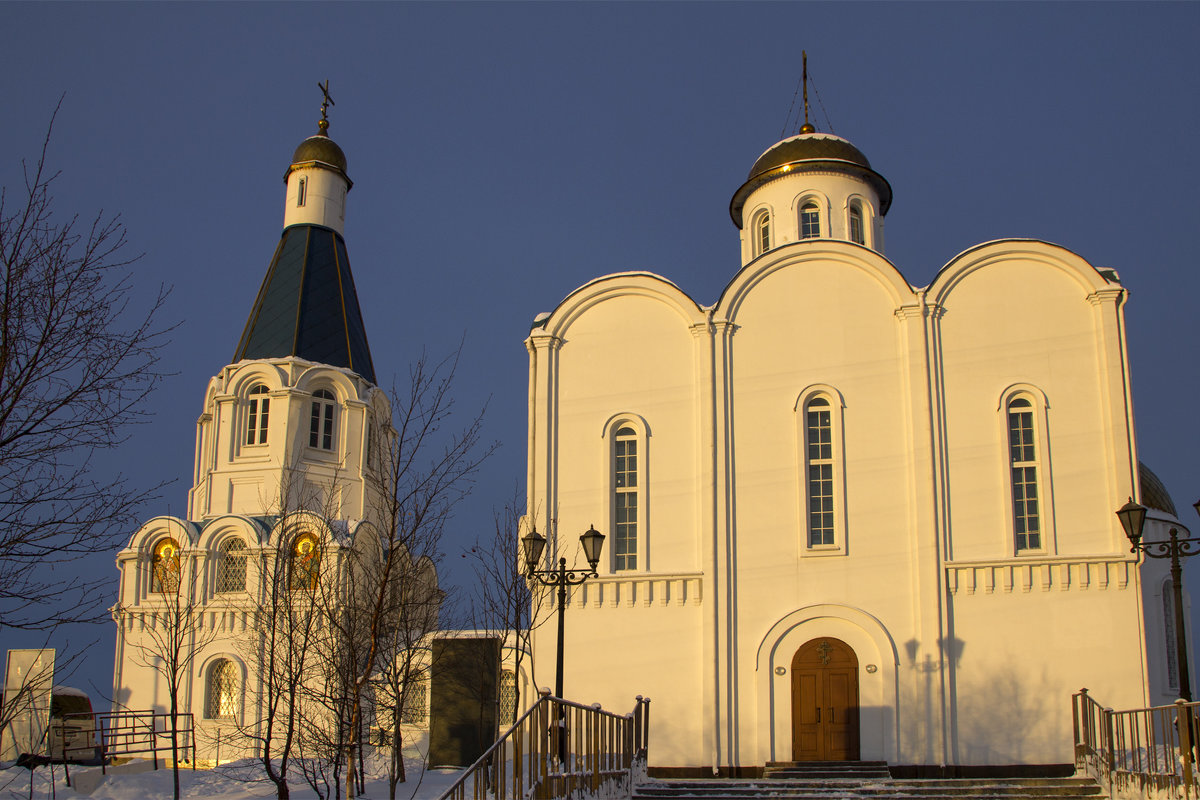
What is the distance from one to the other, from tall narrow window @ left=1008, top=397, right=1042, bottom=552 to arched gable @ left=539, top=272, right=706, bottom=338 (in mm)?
6074

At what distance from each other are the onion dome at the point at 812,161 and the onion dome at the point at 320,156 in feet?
56.8

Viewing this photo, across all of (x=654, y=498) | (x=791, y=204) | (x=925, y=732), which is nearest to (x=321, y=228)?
(x=791, y=204)

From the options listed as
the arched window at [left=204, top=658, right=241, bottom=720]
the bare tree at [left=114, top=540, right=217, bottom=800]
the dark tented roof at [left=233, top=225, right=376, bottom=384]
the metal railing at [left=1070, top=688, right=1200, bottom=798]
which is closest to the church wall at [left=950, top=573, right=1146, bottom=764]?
the metal railing at [left=1070, top=688, right=1200, bottom=798]

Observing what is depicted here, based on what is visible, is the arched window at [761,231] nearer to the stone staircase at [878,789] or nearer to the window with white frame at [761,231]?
the window with white frame at [761,231]

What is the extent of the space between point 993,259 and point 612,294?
22.8 feet

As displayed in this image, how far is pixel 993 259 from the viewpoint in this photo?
2014 cm

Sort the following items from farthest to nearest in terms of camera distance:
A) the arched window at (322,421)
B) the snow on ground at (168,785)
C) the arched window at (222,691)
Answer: the arched window at (322,421) → the arched window at (222,691) → the snow on ground at (168,785)

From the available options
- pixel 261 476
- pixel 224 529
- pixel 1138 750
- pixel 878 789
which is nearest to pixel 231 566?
pixel 224 529

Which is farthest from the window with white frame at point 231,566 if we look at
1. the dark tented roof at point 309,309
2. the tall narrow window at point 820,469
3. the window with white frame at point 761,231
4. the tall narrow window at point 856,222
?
the tall narrow window at point 856,222

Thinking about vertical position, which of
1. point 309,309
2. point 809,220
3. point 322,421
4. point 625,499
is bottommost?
point 625,499

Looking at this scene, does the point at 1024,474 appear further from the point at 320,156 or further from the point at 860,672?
the point at 320,156

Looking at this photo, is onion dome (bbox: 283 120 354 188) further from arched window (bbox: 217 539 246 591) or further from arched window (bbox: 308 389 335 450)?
arched window (bbox: 217 539 246 591)

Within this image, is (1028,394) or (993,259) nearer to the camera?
(1028,394)

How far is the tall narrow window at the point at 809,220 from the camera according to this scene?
24844mm
